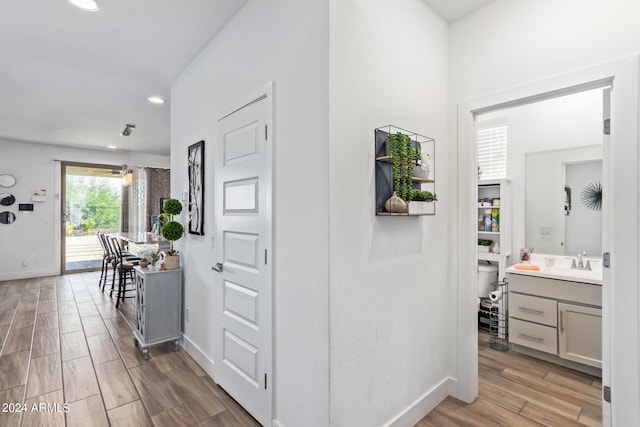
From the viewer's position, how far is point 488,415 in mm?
2027

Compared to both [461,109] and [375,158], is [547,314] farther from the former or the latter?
[375,158]

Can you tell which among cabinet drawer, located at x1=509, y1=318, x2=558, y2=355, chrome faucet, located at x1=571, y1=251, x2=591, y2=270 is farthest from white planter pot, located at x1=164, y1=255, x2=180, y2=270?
chrome faucet, located at x1=571, y1=251, x2=591, y2=270

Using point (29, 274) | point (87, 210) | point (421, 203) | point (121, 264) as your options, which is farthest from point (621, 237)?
point (29, 274)

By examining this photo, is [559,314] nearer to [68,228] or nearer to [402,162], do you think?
[402,162]

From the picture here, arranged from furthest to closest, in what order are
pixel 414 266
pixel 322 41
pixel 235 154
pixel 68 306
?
pixel 68 306, pixel 235 154, pixel 414 266, pixel 322 41

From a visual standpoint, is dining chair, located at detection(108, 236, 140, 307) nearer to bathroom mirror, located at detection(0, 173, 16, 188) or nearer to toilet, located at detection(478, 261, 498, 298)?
bathroom mirror, located at detection(0, 173, 16, 188)

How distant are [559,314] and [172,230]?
11.7 ft

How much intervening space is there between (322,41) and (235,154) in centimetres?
102

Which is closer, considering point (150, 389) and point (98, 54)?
point (150, 389)

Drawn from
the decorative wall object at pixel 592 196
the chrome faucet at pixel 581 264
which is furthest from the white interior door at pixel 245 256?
the decorative wall object at pixel 592 196

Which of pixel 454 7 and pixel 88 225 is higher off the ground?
pixel 454 7

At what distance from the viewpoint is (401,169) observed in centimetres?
178

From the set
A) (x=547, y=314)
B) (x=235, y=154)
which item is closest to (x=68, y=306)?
(x=235, y=154)

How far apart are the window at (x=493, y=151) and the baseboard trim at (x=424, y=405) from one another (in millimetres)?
2299
